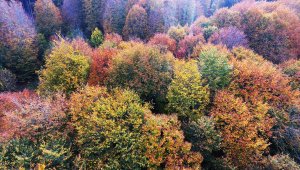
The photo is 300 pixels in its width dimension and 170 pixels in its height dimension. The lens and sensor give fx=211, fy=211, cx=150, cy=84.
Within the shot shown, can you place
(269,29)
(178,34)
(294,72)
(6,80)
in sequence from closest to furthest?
(294,72)
(269,29)
(6,80)
(178,34)

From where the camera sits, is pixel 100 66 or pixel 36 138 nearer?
pixel 36 138

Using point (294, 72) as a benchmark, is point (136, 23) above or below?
above

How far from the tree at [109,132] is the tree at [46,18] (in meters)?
34.9

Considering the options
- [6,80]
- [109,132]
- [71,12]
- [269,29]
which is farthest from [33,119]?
[71,12]

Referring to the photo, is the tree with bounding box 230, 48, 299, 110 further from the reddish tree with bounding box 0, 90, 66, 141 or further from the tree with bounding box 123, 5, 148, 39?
the tree with bounding box 123, 5, 148, 39

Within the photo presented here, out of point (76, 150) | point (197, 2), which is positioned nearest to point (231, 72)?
point (76, 150)

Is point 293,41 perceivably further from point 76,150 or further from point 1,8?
point 1,8

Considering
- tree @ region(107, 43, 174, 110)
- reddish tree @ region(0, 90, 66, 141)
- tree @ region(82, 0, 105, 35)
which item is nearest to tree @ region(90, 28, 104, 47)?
tree @ region(82, 0, 105, 35)

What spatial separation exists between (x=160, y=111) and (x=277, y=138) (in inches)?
543

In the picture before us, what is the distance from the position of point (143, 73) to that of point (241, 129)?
41.6ft

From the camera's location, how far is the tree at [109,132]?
19.9m

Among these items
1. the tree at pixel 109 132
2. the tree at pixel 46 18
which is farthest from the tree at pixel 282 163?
the tree at pixel 46 18

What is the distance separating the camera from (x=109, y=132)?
2016cm

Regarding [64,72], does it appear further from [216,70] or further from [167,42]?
[216,70]
